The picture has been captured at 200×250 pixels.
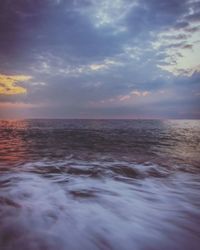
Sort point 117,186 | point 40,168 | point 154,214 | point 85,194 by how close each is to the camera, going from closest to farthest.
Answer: point 154,214
point 85,194
point 117,186
point 40,168

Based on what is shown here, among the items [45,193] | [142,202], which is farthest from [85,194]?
[142,202]

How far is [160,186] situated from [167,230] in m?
2.42

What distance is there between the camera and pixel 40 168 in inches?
294

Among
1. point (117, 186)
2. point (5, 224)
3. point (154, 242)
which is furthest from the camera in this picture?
point (117, 186)

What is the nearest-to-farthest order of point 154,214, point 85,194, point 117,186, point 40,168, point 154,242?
1. point 154,242
2. point 154,214
3. point 85,194
4. point 117,186
5. point 40,168

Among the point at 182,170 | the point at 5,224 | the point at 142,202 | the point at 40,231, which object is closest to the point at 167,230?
the point at 142,202

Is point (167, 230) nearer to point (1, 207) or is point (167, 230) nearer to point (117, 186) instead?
point (117, 186)

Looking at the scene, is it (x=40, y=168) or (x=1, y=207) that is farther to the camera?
(x=40, y=168)

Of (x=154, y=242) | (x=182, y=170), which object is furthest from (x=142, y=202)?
(x=182, y=170)

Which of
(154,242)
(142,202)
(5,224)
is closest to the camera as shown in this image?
(154,242)

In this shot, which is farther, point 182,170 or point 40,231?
point 182,170

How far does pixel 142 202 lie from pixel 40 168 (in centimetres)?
440

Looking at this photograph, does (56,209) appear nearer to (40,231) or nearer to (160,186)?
(40,231)

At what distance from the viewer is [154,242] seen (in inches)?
106
